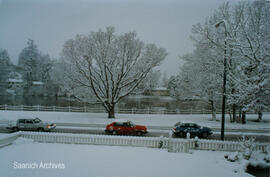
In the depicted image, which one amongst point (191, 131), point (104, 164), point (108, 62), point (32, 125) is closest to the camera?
point (104, 164)

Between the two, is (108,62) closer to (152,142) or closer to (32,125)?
(32,125)

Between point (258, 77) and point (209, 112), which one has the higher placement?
point (258, 77)

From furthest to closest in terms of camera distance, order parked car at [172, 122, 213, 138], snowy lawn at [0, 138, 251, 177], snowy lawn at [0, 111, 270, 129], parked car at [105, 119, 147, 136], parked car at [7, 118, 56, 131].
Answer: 1. snowy lawn at [0, 111, 270, 129]
2. parked car at [7, 118, 56, 131]
3. parked car at [172, 122, 213, 138]
4. parked car at [105, 119, 147, 136]
5. snowy lawn at [0, 138, 251, 177]

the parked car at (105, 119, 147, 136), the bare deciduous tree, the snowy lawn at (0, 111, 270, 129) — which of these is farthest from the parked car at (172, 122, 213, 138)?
the bare deciduous tree

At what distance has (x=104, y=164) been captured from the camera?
15.8 feet

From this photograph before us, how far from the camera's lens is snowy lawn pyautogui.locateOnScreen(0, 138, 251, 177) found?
14.2ft

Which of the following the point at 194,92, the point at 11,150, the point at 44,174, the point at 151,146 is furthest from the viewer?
the point at 194,92

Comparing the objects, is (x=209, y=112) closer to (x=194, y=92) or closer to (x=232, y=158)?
(x=194, y=92)

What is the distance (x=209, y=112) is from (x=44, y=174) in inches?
896

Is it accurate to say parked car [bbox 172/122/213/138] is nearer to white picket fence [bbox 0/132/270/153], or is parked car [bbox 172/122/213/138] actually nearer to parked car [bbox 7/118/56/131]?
white picket fence [bbox 0/132/270/153]

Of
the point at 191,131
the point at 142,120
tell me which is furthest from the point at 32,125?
the point at 191,131

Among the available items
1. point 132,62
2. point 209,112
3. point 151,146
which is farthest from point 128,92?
point 209,112

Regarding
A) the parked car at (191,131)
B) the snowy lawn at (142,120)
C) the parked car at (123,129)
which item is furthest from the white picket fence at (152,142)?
the snowy lawn at (142,120)

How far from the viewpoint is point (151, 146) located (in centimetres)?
721
